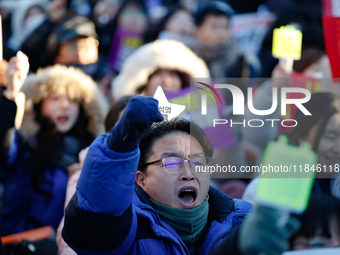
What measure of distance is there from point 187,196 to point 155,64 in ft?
6.37

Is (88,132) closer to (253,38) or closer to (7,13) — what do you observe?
(253,38)

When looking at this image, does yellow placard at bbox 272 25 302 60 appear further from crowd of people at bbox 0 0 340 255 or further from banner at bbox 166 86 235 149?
banner at bbox 166 86 235 149

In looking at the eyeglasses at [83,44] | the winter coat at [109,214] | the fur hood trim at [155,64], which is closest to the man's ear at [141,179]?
the winter coat at [109,214]

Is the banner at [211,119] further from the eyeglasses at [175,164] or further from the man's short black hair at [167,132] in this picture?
the eyeglasses at [175,164]

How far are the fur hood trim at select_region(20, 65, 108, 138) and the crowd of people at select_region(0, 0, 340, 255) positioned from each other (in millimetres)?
12

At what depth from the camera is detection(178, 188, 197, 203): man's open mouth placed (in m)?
1.90

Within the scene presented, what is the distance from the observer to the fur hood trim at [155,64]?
11.9 ft

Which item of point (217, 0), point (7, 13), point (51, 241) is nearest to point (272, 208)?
point (51, 241)

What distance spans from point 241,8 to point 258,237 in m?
4.80

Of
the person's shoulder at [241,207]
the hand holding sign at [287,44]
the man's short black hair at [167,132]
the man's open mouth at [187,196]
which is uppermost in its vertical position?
the hand holding sign at [287,44]

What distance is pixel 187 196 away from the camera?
1922 millimetres

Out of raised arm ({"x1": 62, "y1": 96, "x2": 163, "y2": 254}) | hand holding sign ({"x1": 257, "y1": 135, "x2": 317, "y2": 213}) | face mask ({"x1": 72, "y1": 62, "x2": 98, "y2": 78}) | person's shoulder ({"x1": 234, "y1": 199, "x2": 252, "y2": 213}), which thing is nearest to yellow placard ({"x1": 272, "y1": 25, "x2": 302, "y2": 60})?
person's shoulder ({"x1": 234, "y1": 199, "x2": 252, "y2": 213})

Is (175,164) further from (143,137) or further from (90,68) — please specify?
(90,68)

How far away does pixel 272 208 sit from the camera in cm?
114
